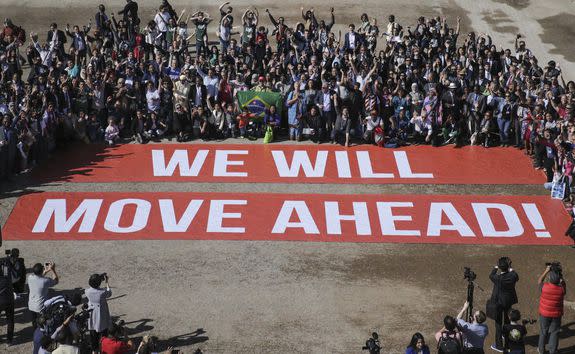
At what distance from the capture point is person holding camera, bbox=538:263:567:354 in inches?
704

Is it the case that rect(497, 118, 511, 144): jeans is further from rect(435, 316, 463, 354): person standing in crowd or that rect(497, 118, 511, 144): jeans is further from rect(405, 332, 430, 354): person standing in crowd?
rect(405, 332, 430, 354): person standing in crowd

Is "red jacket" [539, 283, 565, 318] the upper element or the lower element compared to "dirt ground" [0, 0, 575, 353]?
upper

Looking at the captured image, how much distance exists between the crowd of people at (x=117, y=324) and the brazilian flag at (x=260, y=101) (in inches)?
389

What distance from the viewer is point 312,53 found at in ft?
99.5

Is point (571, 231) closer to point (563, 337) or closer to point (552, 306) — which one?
point (563, 337)

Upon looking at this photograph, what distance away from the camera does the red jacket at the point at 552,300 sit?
58.6ft

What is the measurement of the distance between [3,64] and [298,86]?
9.05 m

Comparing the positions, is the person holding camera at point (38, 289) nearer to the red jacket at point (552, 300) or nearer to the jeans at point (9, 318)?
the jeans at point (9, 318)

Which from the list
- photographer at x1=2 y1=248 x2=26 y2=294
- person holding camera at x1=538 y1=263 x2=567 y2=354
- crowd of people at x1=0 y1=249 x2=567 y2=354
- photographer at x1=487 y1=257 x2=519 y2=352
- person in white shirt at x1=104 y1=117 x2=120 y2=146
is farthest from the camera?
person in white shirt at x1=104 y1=117 x2=120 y2=146

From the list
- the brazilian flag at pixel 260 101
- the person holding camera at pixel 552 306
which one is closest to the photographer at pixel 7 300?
Answer: the person holding camera at pixel 552 306

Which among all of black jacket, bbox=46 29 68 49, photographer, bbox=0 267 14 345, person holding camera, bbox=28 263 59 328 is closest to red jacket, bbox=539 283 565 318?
person holding camera, bbox=28 263 59 328

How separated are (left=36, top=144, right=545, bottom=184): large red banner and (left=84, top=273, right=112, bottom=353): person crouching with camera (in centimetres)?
794

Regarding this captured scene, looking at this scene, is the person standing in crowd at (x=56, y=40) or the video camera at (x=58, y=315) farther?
the person standing in crowd at (x=56, y=40)

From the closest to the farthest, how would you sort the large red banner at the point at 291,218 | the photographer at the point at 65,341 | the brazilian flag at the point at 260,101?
1. the photographer at the point at 65,341
2. the large red banner at the point at 291,218
3. the brazilian flag at the point at 260,101
